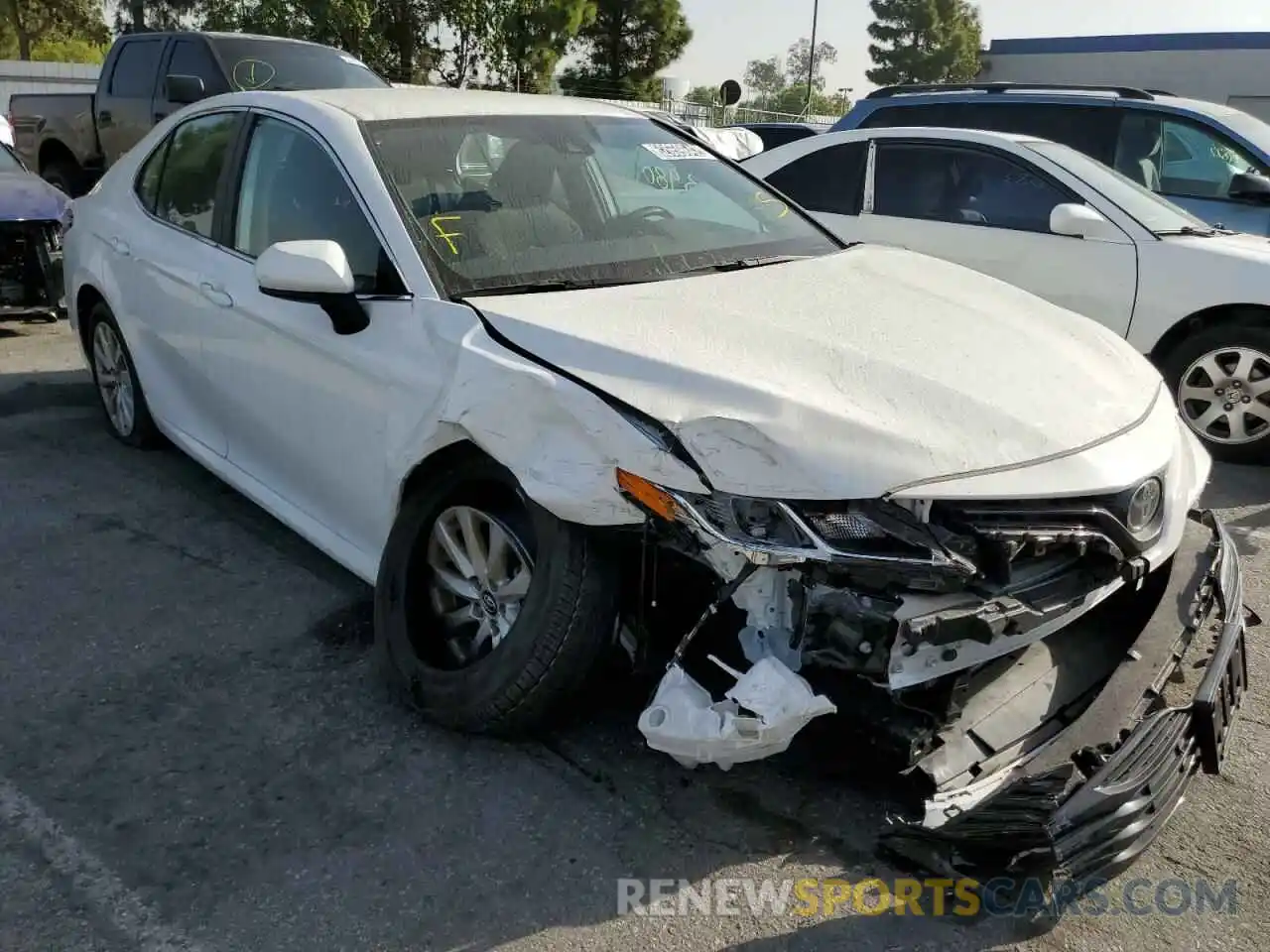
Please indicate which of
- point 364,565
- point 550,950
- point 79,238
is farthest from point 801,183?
point 550,950

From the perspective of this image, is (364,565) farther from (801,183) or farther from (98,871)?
(801,183)

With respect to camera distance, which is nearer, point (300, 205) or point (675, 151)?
point (300, 205)

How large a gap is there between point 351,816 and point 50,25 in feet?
160

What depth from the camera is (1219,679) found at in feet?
8.42

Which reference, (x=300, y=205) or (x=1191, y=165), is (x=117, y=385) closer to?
(x=300, y=205)

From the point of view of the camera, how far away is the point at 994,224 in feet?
21.1

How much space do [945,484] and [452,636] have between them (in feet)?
4.97

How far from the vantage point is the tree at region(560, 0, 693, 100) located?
4053 centimetres

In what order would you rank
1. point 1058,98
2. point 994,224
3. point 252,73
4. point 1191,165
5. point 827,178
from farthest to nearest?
point 252,73, point 1058,98, point 1191,165, point 827,178, point 994,224

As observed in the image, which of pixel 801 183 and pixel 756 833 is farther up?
pixel 801 183

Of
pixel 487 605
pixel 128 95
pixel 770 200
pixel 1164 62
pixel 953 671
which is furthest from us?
pixel 1164 62

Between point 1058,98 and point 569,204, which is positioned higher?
point 1058,98

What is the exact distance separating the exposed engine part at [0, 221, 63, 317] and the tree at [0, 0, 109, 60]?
119 ft

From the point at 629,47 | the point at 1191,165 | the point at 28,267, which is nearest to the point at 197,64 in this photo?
the point at 28,267
